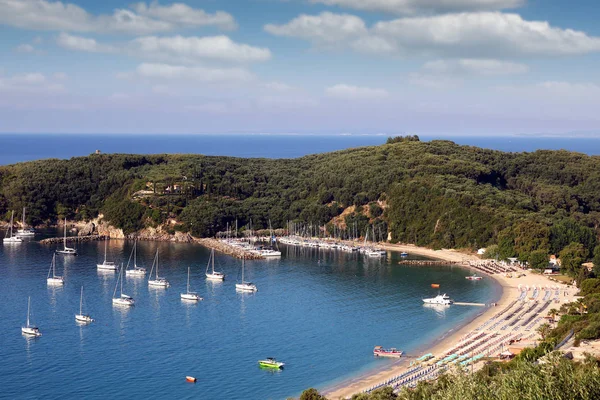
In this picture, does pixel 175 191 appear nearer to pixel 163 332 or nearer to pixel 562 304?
pixel 163 332

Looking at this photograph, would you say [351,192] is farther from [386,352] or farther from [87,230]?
[386,352]

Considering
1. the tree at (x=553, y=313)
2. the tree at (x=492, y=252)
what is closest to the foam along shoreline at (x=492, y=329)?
the tree at (x=553, y=313)

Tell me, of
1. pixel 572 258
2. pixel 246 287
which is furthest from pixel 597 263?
pixel 246 287

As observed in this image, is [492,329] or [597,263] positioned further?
[597,263]

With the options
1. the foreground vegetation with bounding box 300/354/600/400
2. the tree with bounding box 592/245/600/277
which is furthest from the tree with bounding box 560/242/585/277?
the foreground vegetation with bounding box 300/354/600/400

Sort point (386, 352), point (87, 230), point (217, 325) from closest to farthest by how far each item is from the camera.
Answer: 1. point (386, 352)
2. point (217, 325)
3. point (87, 230)

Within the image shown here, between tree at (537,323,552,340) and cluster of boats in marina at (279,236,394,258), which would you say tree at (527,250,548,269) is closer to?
cluster of boats in marina at (279,236,394,258)

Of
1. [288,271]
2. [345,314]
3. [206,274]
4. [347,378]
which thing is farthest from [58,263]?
[347,378]
